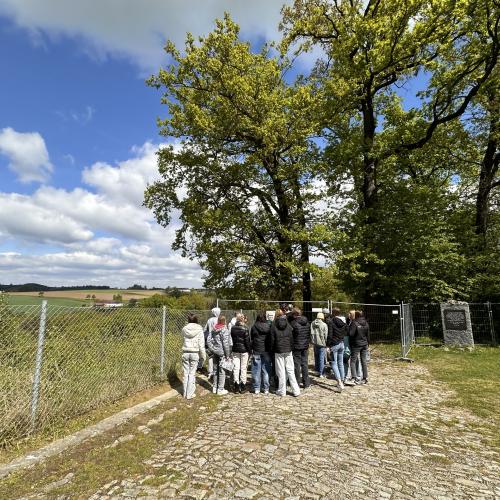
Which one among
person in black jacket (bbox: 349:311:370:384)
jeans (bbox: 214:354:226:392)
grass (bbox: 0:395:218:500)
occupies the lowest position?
grass (bbox: 0:395:218:500)

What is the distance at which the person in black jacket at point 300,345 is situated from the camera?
8.97m

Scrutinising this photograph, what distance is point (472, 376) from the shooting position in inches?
417

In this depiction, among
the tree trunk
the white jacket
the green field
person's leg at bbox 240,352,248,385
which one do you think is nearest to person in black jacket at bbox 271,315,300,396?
person's leg at bbox 240,352,248,385

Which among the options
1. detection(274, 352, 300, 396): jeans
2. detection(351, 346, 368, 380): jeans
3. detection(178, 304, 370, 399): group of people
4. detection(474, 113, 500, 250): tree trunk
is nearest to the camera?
detection(178, 304, 370, 399): group of people

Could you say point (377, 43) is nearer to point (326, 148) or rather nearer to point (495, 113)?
point (326, 148)

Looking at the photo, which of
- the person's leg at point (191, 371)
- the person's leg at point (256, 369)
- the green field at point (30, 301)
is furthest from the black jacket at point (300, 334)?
the green field at point (30, 301)

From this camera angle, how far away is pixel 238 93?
1683 cm

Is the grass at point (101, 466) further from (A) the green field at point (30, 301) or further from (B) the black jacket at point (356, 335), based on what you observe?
(B) the black jacket at point (356, 335)

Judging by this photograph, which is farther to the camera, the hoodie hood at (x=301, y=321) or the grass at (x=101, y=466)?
the hoodie hood at (x=301, y=321)

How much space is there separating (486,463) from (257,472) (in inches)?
116

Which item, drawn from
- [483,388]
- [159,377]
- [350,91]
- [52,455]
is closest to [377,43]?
[350,91]

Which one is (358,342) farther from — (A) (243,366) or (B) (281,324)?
(A) (243,366)

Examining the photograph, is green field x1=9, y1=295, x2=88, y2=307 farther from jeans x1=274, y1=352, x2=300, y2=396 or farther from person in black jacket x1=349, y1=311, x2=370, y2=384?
person in black jacket x1=349, y1=311, x2=370, y2=384

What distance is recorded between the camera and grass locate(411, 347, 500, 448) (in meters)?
7.15
